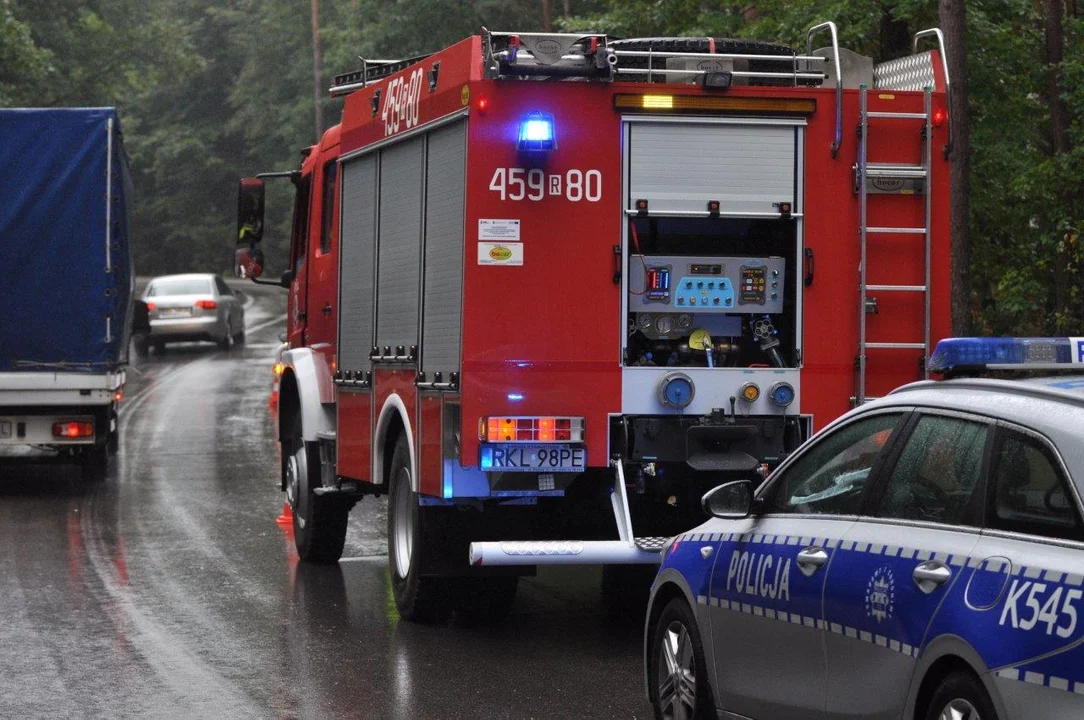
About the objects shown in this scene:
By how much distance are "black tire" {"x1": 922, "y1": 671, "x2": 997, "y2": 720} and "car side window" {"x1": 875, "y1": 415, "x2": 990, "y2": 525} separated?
460 millimetres

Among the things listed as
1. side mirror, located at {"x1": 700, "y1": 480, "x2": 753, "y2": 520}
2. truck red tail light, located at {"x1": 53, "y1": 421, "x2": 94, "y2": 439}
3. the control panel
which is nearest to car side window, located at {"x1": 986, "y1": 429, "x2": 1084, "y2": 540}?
side mirror, located at {"x1": 700, "y1": 480, "x2": 753, "y2": 520}

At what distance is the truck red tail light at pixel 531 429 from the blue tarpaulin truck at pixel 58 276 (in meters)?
9.44

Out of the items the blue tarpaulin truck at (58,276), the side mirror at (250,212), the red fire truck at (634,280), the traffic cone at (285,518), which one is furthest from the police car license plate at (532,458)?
the blue tarpaulin truck at (58,276)

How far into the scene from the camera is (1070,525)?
4.81 meters

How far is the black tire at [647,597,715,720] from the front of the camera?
6.91 metres

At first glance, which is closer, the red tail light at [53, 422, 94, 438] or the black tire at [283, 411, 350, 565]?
the black tire at [283, 411, 350, 565]

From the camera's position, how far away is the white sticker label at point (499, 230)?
382 inches

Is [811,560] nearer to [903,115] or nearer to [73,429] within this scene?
[903,115]

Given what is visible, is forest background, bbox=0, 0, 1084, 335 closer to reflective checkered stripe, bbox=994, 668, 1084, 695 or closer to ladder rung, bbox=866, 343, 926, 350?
ladder rung, bbox=866, 343, 926, 350

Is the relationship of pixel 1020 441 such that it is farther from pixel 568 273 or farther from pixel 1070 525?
pixel 568 273

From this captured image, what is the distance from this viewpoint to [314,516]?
13344mm

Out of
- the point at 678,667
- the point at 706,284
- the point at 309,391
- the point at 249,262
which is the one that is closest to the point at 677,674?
the point at 678,667

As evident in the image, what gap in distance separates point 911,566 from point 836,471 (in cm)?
91

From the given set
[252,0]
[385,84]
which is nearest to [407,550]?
[385,84]
